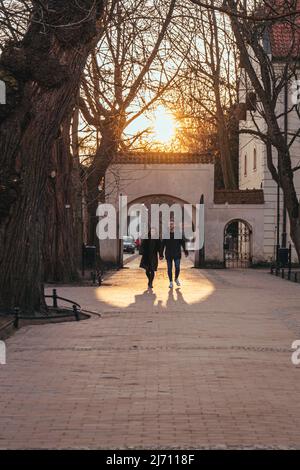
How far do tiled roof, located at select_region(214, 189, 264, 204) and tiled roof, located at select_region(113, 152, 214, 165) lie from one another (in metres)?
1.70

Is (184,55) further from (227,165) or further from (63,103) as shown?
(227,165)

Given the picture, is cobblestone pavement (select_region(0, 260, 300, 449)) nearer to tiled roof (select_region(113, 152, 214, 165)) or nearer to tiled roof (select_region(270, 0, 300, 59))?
tiled roof (select_region(270, 0, 300, 59))

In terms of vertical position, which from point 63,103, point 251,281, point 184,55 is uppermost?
point 184,55

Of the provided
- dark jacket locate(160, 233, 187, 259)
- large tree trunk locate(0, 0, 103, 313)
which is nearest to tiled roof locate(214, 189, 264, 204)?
dark jacket locate(160, 233, 187, 259)

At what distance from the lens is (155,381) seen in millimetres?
11102

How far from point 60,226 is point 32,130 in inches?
451

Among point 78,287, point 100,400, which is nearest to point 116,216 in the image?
point 78,287

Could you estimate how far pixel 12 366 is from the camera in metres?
12.3

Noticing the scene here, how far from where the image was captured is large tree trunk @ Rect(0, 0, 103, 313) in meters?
17.8

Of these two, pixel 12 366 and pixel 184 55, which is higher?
pixel 184 55

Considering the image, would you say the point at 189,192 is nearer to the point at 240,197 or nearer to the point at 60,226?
the point at 240,197

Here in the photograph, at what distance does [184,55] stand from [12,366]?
63.7ft

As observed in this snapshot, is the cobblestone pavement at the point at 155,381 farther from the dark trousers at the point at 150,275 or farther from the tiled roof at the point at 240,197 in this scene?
the tiled roof at the point at 240,197

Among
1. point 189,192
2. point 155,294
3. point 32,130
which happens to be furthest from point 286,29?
point 32,130
